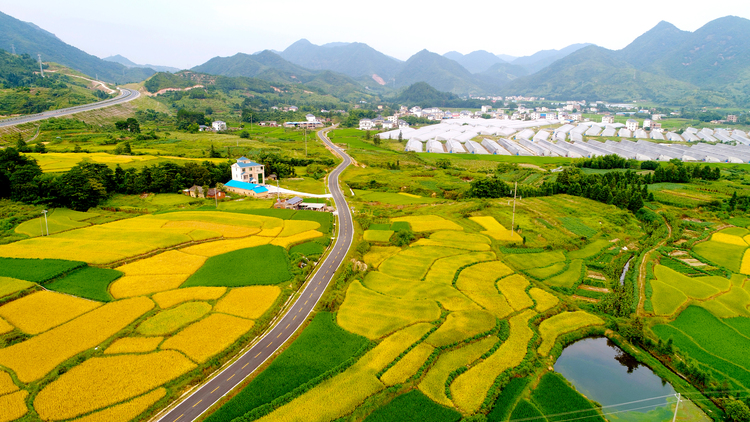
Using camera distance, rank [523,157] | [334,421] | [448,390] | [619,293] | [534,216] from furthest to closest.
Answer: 1. [523,157]
2. [534,216]
3. [619,293]
4. [448,390]
5. [334,421]

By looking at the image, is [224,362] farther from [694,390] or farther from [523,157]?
[523,157]

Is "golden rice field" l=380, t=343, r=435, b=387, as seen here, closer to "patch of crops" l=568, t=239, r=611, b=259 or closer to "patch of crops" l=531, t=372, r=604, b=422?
"patch of crops" l=531, t=372, r=604, b=422

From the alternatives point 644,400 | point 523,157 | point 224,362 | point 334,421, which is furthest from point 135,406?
point 523,157

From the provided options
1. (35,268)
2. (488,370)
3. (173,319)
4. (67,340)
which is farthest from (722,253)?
(35,268)

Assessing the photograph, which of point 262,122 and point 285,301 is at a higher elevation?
point 262,122

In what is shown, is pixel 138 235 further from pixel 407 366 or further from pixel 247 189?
pixel 407 366
